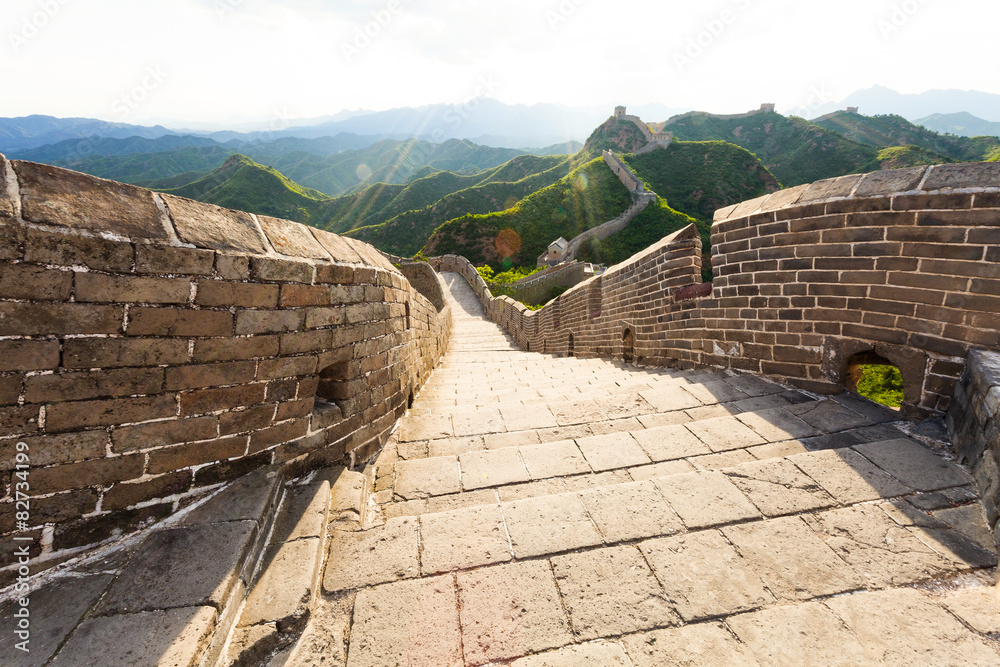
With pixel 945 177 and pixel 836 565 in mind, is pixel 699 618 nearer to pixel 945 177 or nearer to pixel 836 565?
pixel 836 565

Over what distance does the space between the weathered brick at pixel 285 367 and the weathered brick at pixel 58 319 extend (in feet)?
2.28

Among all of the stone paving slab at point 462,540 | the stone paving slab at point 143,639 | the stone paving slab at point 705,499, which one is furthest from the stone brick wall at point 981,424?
the stone paving slab at point 143,639

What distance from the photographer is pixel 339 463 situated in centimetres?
277

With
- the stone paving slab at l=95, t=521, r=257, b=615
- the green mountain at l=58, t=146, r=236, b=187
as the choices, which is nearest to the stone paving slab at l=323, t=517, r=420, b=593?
the stone paving slab at l=95, t=521, r=257, b=615

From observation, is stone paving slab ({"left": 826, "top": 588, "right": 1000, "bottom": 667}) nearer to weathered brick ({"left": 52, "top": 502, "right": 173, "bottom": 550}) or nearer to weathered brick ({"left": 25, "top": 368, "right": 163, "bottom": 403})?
weathered brick ({"left": 52, "top": 502, "right": 173, "bottom": 550})

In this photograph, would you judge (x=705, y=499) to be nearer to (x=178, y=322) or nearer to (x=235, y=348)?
(x=235, y=348)

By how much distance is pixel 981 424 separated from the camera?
7.63ft

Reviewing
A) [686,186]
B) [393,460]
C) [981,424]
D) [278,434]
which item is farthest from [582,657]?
[686,186]

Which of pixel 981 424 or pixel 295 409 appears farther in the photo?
pixel 295 409

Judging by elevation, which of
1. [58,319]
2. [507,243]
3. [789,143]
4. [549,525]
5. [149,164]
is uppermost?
[789,143]

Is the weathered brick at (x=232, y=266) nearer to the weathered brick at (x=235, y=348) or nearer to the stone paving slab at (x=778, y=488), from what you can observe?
the weathered brick at (x=235, y=348)

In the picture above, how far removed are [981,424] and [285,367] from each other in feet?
14.6

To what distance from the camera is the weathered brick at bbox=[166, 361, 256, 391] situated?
201cm

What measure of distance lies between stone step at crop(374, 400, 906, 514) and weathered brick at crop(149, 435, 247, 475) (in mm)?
926
